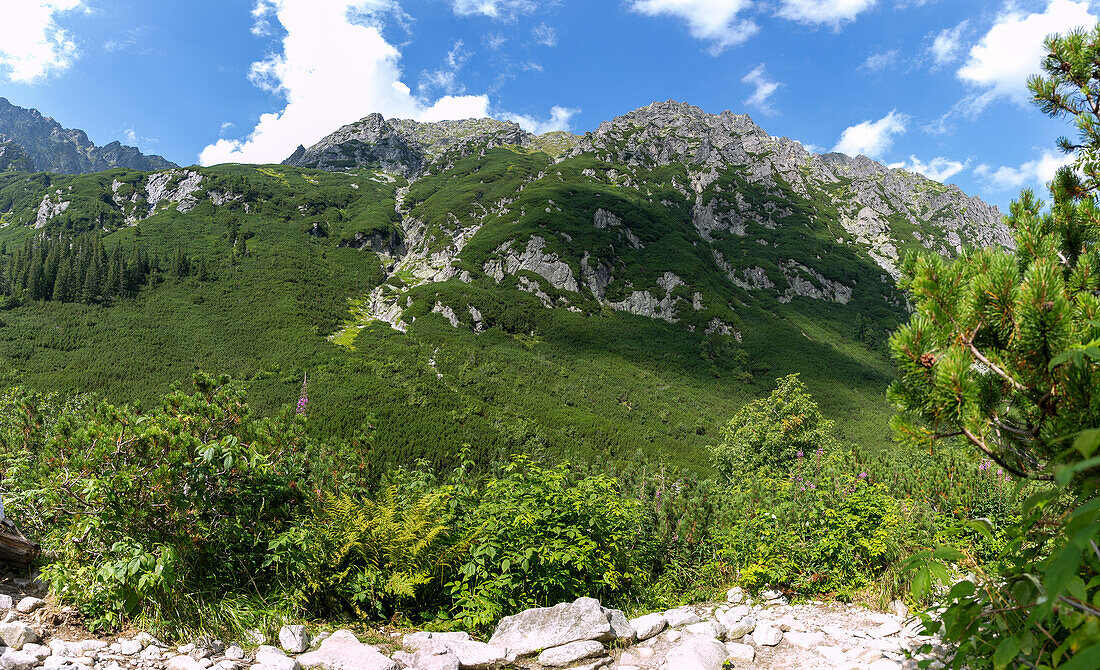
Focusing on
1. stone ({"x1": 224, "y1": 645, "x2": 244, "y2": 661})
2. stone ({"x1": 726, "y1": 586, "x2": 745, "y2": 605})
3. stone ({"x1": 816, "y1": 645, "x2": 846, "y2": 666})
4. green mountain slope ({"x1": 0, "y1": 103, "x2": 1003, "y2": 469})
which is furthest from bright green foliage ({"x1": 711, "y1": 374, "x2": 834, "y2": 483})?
stone ({"x1": 224, "y1": 645, "x2": 244, "y2": 661})

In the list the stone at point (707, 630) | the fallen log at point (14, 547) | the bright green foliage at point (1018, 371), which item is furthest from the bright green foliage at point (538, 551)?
the fallen log at point (14, 547)

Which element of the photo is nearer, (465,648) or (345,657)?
(345,657)

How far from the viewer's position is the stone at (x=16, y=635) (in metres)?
3.08

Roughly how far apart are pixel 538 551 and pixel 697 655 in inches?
65.5

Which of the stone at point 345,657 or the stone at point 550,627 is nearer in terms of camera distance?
the stone at point 345,657

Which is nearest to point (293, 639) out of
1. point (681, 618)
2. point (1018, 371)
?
point (681, 618)

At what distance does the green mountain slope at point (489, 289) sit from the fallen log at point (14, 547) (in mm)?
3125

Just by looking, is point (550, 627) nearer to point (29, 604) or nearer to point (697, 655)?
point (697, 655)

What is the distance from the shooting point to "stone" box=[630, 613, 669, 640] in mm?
4422

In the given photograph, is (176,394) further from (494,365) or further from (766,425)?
(494,365)

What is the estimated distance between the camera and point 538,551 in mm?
4855

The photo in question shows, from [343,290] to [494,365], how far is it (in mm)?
45628

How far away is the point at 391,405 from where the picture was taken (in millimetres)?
52562

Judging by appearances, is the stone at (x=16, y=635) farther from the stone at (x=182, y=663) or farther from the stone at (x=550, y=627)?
the stone at (x=550, y=627)
